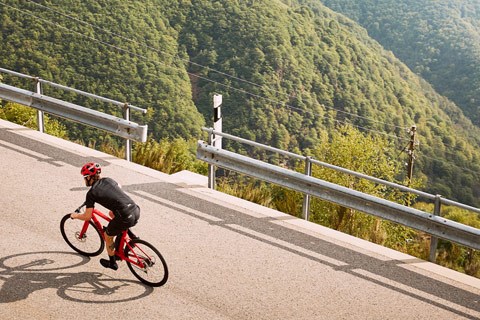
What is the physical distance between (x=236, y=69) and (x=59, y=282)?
96.1 metres

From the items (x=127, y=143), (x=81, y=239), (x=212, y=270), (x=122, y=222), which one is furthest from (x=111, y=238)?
(x=127, y=143)

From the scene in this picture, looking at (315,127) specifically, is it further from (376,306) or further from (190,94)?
(376,306)

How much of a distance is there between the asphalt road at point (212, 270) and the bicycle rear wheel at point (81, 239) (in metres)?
0.08

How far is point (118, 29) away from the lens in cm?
9562

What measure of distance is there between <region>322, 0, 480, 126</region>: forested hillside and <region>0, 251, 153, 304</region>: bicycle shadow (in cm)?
14742

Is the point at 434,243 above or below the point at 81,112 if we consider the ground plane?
below

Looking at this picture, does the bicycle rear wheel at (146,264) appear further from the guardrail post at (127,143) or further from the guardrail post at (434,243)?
the guardrail post at (127,143)

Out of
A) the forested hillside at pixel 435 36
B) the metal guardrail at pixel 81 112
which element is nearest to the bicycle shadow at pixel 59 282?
the metal guardrail at pixel 81 112

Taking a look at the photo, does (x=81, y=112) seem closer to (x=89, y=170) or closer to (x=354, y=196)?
(x=89, y=170)

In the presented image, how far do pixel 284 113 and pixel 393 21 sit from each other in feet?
309

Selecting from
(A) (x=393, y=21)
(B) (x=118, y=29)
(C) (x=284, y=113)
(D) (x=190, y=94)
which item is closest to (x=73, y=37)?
(B) (x=118, y=29)

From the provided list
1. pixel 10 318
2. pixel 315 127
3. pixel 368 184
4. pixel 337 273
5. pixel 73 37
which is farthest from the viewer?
pixel 315 127

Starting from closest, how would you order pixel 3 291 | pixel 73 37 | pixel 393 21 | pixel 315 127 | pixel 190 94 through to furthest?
pixel 3 291 < pixel 73 37 < pixel 190 94 < pixel 315 127 < pixel 393 21

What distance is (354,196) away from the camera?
25.3 feet
